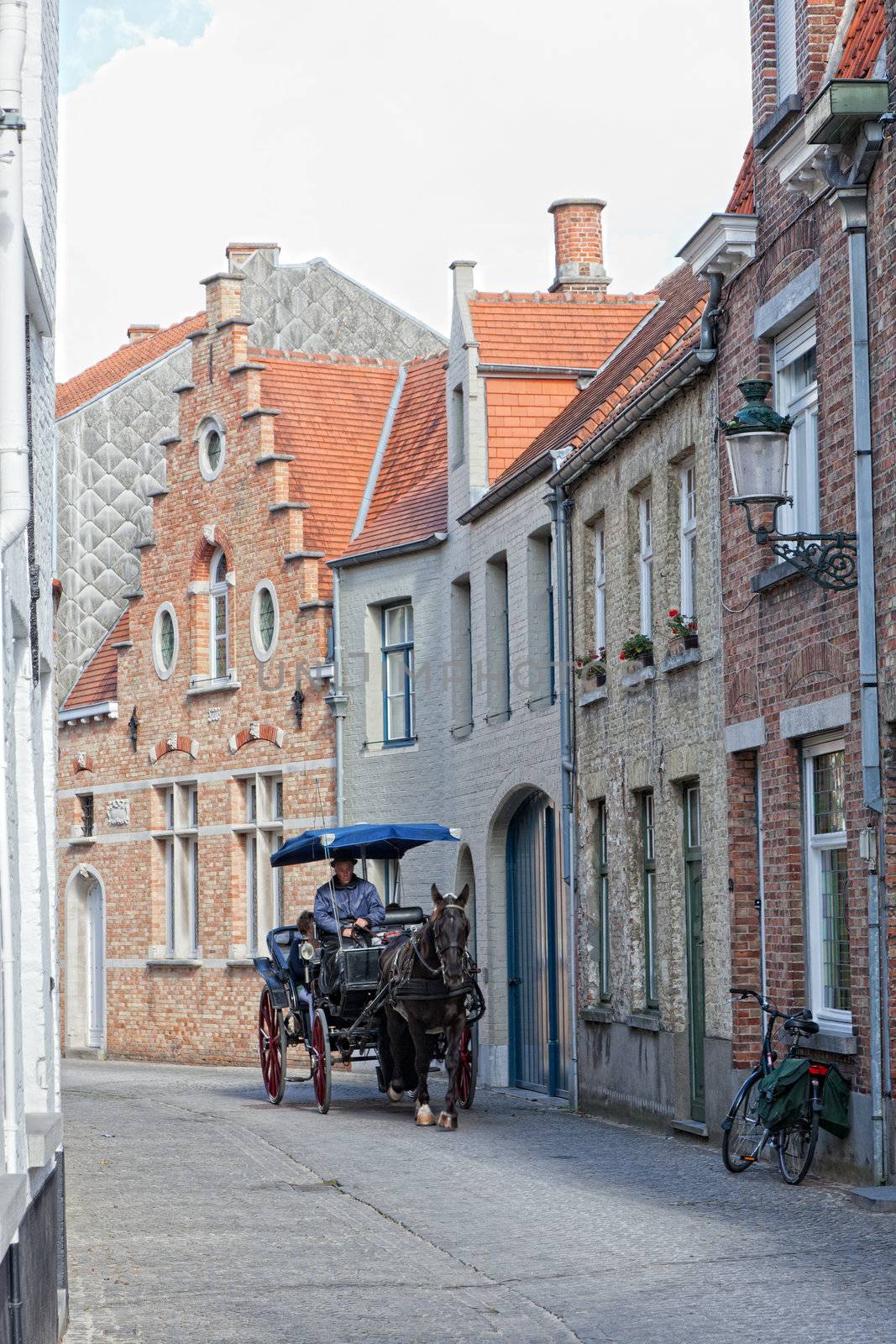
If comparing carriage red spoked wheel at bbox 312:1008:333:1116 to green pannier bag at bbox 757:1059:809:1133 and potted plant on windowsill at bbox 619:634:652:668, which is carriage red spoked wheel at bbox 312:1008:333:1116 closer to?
potted plant on windowsill at bbox 619:634:652:668

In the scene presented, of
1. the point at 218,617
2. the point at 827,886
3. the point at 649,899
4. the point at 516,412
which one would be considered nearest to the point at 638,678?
the point at 649,899

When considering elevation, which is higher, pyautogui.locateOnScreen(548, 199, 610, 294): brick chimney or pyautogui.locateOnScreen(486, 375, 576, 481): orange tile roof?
pyautogui.locateOnScreen(548, 199, 610, 294): brick chimney

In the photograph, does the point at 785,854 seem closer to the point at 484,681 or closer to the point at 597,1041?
the point at 597,1041

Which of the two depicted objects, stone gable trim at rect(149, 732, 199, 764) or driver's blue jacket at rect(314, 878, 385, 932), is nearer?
driver's blue jacket at rect(314, 878, 385, 932)

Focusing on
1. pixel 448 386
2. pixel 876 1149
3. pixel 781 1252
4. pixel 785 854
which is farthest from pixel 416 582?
pixel 781 1252

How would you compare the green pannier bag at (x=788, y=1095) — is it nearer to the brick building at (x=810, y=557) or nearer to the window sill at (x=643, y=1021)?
the brick building at (x=810, y=557)

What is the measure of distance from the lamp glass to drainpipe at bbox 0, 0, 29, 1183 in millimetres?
6706

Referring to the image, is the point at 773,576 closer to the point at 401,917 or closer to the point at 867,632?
the point at 867,632

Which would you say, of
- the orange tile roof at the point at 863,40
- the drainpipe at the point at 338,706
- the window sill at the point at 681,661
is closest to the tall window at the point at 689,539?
the window sill at the point at 681,661

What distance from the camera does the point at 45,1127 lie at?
27.5 feet

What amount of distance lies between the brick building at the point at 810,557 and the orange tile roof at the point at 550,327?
9.87 metres

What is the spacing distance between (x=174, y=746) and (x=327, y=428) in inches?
212

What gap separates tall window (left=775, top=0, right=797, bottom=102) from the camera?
15.7 m

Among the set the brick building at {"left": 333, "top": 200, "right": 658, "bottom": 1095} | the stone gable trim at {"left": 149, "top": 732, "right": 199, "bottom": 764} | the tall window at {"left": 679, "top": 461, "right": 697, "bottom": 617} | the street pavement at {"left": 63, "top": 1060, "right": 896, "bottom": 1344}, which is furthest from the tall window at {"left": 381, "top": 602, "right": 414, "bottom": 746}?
the street pavement at {"left": 63, "top": 1060, "right": 896, "bottom": 1344}
